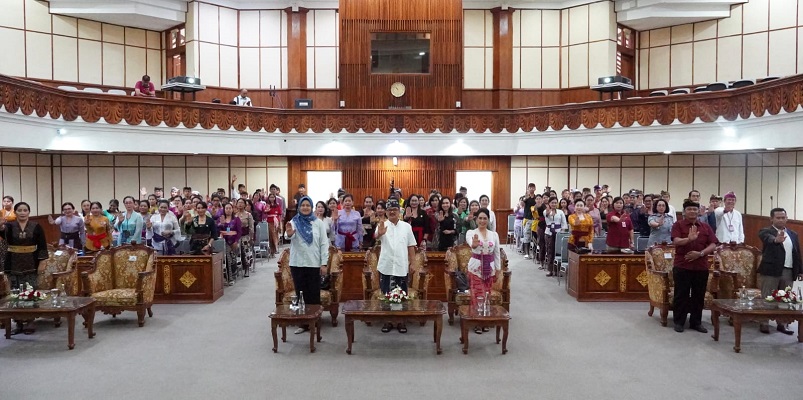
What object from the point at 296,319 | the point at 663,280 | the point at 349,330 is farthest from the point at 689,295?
the point at 296,319

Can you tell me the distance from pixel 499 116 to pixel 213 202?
7.93 m

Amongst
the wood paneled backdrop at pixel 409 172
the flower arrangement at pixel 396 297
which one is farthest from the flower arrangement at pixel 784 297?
the wood paneled backdrop at pixel 409 172

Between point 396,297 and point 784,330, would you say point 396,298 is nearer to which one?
point 396,297

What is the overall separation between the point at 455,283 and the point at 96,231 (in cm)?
512

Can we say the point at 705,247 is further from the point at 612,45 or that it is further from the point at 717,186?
the point at 612,45

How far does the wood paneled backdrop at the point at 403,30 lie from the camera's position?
16.2 meters

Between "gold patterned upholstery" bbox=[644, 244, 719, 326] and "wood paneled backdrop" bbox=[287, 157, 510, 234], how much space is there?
8.18m

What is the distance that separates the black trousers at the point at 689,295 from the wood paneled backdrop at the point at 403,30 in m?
10.5

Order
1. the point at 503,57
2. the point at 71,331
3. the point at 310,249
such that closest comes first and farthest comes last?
the point at 71,331 < the point at 310,249 < the point at 503,57

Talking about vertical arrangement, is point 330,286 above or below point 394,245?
below

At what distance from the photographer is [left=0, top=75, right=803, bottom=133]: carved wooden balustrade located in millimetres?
10062

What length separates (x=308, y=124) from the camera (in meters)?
15.1

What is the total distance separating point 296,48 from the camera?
1702 centimetres

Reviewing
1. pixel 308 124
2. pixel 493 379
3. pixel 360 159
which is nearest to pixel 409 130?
pixel 360 159
